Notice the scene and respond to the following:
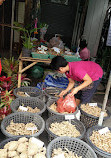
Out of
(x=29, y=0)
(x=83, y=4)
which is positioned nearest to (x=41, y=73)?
(x=29, y=0)

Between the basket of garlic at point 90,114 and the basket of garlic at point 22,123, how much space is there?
87cm

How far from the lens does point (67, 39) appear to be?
673 cm

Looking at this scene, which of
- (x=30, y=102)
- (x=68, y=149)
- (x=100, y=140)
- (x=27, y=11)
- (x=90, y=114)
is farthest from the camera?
(x=27, y=11)

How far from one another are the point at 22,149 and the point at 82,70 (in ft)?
4.78

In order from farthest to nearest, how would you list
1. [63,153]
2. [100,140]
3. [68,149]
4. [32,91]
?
[32,91], [100,140], [68,149], [63,153]

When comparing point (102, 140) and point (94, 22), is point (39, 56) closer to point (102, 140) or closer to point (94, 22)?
point (102, 140)

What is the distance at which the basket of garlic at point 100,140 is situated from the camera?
186 cm

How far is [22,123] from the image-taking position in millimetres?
2281

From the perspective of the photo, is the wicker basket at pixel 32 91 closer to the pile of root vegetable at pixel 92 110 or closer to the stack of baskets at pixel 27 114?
the stack of baskets at pixel 27 114

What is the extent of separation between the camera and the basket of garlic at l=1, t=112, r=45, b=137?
6.81 ft

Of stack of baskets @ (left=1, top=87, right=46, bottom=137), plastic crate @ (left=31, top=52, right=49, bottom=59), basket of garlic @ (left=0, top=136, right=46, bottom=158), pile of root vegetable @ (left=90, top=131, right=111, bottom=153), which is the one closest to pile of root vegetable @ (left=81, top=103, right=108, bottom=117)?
pile of root vegetable @ (left=90, top=131, right=111, bottom=153)

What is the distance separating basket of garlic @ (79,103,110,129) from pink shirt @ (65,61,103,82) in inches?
22.0

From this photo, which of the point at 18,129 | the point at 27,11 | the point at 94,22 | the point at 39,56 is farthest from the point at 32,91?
the point at 94,22

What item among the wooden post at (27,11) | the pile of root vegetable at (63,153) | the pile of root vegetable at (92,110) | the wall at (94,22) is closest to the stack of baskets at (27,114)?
the pile of root vegetable at (63,153)
